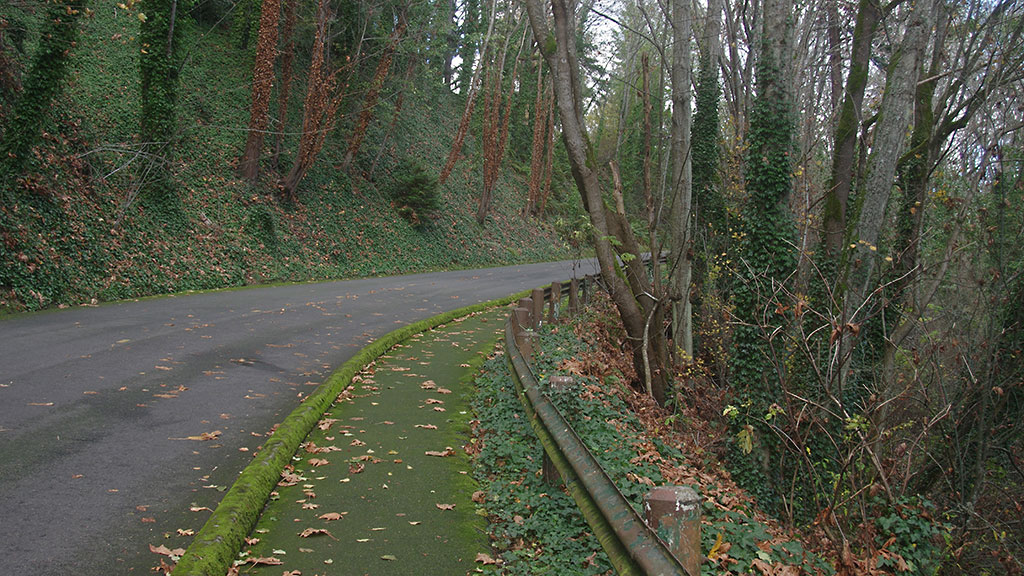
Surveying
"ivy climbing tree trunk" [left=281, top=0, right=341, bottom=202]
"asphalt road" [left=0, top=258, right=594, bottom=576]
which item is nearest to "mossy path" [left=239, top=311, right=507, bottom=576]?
"asphalt road" [left=0, top=258, right=594, bottom=576]

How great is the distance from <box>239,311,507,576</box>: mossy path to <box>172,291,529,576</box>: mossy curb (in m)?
0.12

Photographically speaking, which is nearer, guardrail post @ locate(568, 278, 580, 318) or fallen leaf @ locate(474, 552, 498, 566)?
fallen leaf @ locate(474, 552, 498, 566)

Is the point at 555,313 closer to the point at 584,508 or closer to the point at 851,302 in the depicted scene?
the point at 851,302

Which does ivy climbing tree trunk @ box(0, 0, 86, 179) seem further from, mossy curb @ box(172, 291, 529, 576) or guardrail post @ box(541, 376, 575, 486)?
guardrail post @ box(541, 376, 575, 486)

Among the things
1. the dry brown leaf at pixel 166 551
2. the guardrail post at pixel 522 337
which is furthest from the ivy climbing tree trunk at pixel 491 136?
the dry brown leaf at pixel 166 551

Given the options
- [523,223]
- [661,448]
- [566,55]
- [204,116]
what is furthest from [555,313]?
[523,223]

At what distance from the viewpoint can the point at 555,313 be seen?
14320 millimetres

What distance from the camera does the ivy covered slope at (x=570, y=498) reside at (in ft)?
15.1

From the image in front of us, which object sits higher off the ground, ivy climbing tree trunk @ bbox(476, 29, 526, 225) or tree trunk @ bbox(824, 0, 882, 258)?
ivy climbing tree trunk @ bbox(476, 29, 526, 225)

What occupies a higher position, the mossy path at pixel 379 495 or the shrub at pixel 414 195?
the shrub at pixel 414 195

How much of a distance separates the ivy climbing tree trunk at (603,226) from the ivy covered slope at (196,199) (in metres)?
10.8

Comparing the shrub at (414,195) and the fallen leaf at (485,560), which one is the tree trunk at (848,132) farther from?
the shrub at (414,195)

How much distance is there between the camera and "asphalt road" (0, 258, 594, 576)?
14.9ft

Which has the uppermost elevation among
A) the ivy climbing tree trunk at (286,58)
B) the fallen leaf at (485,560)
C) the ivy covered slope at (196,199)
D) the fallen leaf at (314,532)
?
the ivy climbing tree trunk at (286,58)
